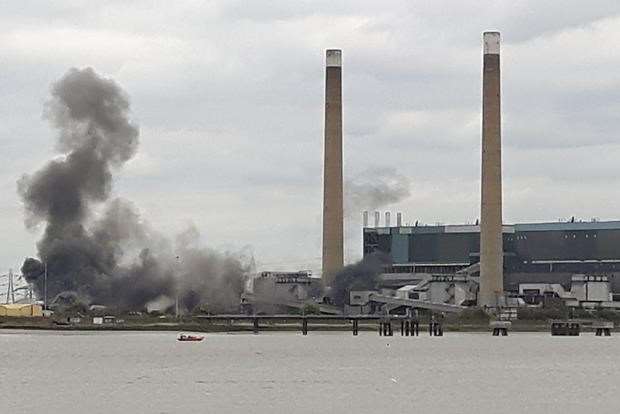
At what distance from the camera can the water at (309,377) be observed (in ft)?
244

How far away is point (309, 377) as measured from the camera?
307 feet

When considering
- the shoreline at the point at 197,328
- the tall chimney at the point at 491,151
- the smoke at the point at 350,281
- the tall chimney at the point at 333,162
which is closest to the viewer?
the tall chimney at the point at 491,151

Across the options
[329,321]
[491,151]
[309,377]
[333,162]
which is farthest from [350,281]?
[309,377]

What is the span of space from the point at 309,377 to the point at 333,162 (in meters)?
89.0

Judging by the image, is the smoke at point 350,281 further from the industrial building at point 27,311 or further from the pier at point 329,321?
the industrial building at point 27,311

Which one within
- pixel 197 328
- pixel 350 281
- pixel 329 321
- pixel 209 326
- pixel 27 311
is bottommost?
pixel 197 328

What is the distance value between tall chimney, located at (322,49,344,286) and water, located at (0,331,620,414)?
3305cm

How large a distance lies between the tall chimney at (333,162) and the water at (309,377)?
33.1 metres

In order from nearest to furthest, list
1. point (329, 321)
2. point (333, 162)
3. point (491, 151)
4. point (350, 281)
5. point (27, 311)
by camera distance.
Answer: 1. point (491, 151)
2. point (333, 162)
3. point (329, 321)
4. point (350, 281)
5. point (27, 311)

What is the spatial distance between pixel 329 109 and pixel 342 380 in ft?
303

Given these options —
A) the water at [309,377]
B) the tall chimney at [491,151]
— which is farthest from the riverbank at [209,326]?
the water at [309,377]

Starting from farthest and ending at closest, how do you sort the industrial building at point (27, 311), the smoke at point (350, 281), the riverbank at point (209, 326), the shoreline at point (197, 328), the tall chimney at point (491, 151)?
the industrial building at point (27, 311) → the smoke at point (350, 281) → the riverbank at point (209, 326) → the shoreline at point (197, 328) → the tall chimney at point (491, 151)

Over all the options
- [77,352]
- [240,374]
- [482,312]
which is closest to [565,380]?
[240,374]

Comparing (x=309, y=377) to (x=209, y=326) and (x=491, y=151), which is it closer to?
(x=491, y=151)
